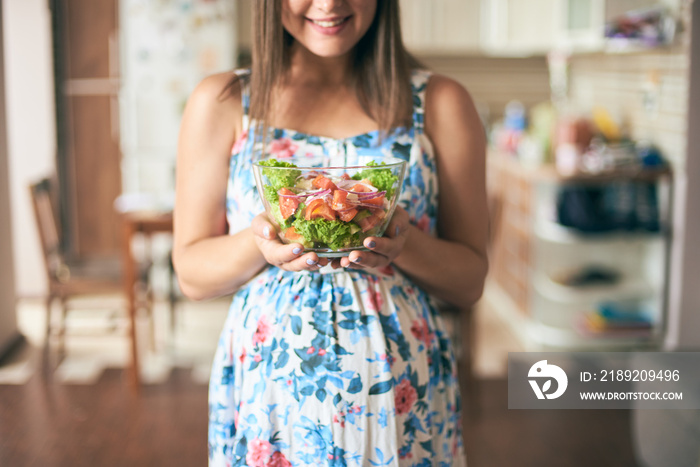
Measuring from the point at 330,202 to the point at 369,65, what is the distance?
35cm

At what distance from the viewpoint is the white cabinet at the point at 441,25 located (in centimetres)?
530

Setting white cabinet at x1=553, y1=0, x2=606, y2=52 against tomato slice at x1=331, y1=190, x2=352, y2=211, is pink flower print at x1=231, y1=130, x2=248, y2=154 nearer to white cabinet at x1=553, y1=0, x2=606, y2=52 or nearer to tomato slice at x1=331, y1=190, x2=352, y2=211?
tomato slice at x1=331, y1=190, x2=352, y2=211

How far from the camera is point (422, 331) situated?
1135 mm

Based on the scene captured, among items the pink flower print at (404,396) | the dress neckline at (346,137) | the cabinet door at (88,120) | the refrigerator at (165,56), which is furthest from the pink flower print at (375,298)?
the cabinet door at (88,120)

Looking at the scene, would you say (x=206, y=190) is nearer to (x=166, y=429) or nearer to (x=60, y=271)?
(x=166, y=429)

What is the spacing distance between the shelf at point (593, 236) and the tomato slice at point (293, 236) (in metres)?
2.74

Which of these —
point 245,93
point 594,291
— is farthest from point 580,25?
point 245,93

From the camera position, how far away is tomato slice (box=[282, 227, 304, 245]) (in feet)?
3.10

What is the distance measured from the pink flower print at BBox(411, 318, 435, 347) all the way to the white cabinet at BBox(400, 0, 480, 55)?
4.41 meters

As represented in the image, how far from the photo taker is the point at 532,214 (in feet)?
12.3

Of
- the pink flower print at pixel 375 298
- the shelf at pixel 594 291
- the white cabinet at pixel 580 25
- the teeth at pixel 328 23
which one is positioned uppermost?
the white cabinet at pixel 580 25

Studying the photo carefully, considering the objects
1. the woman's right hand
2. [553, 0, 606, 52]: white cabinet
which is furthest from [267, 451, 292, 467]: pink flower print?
[553, 0, 606, 52]: white cabinet

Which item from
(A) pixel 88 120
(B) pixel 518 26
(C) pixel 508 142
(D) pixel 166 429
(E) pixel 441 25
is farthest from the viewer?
(E) pixel 441 25

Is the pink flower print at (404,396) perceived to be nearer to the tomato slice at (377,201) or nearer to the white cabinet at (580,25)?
the tomato slice at (377,201)
